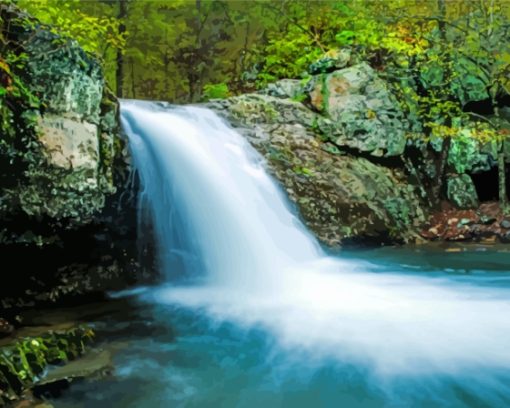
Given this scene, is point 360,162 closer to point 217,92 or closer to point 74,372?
point 217,92

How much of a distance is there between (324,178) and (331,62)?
3616mm

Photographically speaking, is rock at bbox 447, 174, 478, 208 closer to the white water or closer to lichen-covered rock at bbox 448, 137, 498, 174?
lichen-covered rock at bbox 448, 137, 498, 174

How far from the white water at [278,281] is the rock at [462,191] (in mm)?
Result: 5102

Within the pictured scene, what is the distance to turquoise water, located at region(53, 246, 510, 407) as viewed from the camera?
3594 mm

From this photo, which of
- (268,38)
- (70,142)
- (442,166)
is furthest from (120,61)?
(70,142)

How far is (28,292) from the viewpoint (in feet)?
18.5

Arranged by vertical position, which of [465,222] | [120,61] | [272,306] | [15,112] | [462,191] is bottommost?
[272,306]

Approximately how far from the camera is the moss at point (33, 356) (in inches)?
135

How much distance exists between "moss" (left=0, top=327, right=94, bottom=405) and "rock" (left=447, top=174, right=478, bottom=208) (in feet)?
33.0

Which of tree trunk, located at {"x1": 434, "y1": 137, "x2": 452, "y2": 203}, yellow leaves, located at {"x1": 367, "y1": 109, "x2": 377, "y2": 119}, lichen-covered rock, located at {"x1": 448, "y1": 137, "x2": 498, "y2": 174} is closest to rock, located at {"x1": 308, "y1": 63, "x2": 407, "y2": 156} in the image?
yellow leaves, located at {"x1": 367, "y1": 109, "x2": 377, "y2": 119}

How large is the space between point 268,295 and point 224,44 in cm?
1757

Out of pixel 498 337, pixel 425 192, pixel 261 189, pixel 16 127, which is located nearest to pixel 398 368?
pixel 498 337

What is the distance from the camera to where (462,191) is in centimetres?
1212

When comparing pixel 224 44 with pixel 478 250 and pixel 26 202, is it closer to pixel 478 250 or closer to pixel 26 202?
pixel 478 250
